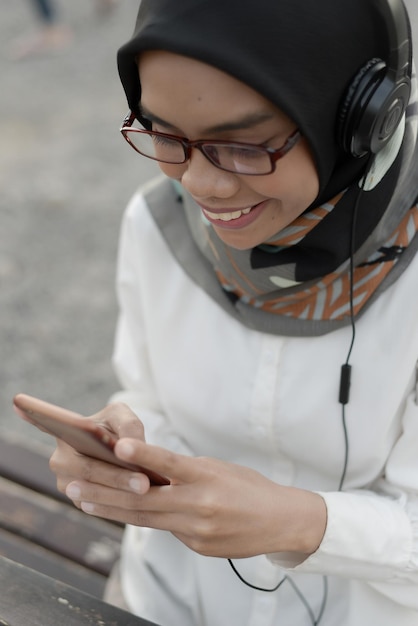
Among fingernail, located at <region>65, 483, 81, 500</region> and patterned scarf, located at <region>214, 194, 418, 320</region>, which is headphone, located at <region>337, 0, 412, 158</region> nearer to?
patterned scarf, located at <region>214, 194, 418, 320</region>

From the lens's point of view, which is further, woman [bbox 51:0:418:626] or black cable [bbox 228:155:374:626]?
black cable [bbox 228:155:374:626]

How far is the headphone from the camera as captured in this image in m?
1.00

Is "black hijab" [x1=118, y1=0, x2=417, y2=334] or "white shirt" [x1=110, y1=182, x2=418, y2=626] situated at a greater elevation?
"black hijab" [x1=118, y1=0, x2=417, y2=334]

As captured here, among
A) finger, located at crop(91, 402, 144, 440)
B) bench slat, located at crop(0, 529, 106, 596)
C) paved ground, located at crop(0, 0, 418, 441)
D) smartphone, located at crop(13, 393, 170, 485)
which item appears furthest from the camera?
paved ground, located at crop(0, 0, 418, 441)

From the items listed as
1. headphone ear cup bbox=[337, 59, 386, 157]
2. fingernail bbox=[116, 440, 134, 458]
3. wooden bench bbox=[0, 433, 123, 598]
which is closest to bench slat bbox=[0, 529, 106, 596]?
wooden bench bbox=[0, 433, 123, 598]

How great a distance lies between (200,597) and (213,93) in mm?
910

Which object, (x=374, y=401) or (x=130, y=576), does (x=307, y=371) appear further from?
(x=130, y=576)

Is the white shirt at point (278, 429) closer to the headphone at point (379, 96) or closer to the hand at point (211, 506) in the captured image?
the hand at point (211, 506)

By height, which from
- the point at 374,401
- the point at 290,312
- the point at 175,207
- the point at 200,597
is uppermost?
the point at 175,207

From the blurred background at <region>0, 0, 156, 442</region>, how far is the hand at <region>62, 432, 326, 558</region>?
5.71 feet

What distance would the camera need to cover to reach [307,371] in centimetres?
130

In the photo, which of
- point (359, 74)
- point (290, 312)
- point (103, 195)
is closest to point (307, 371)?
point (290, 312)

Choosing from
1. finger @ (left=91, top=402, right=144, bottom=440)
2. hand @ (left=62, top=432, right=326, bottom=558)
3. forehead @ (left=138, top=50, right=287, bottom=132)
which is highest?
forehead @ (left=138, top=50, right=287, bottom=132)

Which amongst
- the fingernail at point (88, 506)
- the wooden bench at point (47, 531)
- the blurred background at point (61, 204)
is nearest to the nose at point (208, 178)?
the fingernail at point (88, 506)
